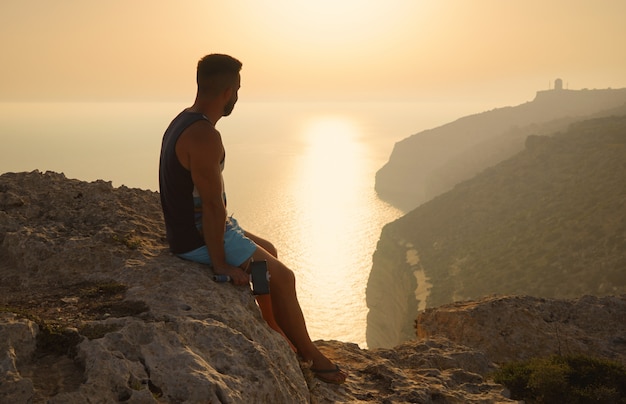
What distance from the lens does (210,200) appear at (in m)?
4.61

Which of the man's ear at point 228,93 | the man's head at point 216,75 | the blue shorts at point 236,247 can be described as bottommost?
the blue shorts at point 236,247

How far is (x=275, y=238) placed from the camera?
13838cm

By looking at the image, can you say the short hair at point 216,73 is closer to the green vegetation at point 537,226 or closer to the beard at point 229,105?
the beard at point 229,105

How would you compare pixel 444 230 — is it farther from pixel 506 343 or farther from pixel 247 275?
pixel 247 275

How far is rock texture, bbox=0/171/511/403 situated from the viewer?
329 cm

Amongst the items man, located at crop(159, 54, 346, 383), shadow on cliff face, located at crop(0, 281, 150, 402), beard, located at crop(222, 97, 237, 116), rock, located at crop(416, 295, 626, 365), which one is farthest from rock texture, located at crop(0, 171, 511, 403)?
beard, located at crop(222, 97, 237, 116)

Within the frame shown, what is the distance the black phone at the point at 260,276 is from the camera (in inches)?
187

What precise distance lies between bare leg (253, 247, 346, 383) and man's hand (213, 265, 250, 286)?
239mm

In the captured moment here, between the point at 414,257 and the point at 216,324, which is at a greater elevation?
the point at 216,324

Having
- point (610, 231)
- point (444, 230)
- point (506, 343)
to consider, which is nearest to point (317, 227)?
point (444, 230)

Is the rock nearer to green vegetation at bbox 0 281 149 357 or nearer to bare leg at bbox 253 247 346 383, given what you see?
bare leg at bbox 253 247 346 383

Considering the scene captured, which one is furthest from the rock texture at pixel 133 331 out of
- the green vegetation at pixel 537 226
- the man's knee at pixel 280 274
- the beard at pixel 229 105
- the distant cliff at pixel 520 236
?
the distant cliff at pixel 520 236

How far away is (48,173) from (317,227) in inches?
5600

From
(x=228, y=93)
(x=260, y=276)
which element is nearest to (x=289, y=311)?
(x=260, y=276)
